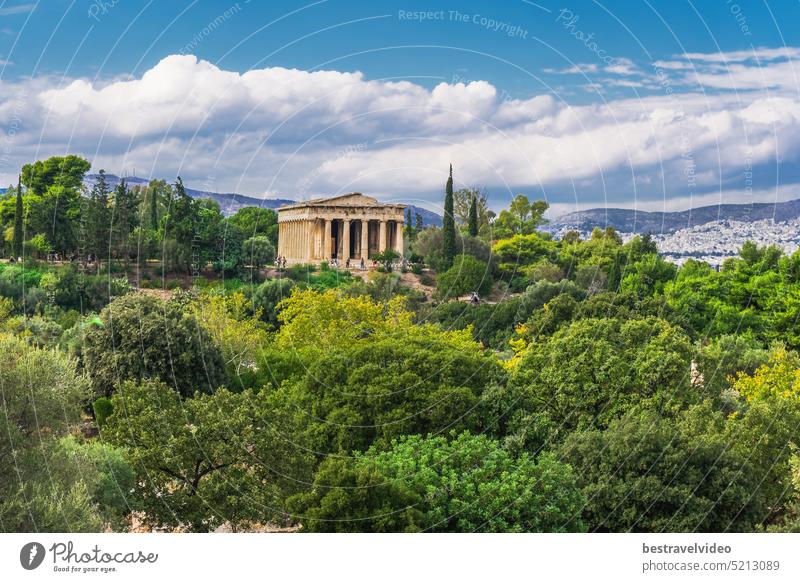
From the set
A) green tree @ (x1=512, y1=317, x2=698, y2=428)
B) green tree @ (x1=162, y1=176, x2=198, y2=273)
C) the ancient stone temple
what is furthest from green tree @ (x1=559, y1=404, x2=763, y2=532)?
the ancient stone temple

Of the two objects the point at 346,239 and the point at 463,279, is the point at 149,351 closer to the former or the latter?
the point at 463,279

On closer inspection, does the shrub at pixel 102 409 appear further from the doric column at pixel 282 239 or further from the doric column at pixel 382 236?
the doric column at pixel 382 236

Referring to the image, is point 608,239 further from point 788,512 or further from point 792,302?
point 788,512

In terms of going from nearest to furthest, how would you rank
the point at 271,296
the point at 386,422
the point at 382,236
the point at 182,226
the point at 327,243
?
the point at 386,422 < the point at 271,296 < the point at 182,226 < the point at 327,243 < the point at 382,236

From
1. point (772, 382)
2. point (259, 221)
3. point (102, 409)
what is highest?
point (259, 221)

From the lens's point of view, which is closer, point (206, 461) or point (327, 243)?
point (206, 461)

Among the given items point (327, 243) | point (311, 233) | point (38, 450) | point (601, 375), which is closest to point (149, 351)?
point (38, 450)

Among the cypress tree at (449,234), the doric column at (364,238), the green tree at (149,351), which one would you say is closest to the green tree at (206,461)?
the green tree at (149,351)
